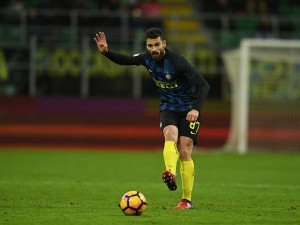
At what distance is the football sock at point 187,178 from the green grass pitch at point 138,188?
233 millimetres

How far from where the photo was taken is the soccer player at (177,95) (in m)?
9.07

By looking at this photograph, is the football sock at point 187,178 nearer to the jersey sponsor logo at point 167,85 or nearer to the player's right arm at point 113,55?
the jersey sponsor logo at point 167,85

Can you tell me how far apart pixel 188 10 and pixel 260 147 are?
687 centimetres

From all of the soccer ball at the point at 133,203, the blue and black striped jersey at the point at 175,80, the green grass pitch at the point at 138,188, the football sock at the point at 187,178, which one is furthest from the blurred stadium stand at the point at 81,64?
the soccer ball at the point at 133,203

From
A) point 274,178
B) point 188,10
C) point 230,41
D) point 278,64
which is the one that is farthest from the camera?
point 188,10

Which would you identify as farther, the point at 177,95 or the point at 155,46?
the point at 177,95

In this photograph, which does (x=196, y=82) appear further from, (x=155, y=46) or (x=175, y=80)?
(x=155, y=46)

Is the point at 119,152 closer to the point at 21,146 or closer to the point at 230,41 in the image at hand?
the point at 21,146

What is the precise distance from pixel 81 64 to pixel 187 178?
12.1 m

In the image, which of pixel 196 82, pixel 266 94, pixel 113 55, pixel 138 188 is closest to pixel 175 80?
pixel 196 82

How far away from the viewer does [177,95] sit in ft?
31.0

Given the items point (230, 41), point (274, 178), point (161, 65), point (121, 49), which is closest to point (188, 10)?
point (230, 41)

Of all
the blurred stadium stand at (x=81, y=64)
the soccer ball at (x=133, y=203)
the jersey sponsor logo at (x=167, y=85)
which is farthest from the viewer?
the blurred stadium stand at (x=81, y=64)

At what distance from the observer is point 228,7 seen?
79.5ft
